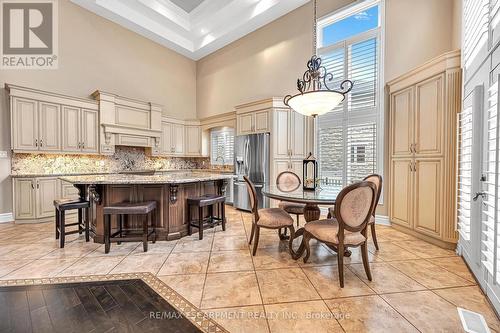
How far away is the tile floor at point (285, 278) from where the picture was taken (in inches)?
61.3

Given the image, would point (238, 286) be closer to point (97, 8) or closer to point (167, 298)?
point (167, 298)

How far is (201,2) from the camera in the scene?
5516 mm

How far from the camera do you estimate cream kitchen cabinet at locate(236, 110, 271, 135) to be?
4.71 m

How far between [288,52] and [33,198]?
5.87m

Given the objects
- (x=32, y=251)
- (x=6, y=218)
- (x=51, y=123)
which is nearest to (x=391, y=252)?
(x=32, y=251)

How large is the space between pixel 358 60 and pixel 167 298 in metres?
4.78

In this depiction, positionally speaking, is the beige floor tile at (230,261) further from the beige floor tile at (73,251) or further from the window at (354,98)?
the window at (354,98)

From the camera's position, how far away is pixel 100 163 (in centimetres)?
516

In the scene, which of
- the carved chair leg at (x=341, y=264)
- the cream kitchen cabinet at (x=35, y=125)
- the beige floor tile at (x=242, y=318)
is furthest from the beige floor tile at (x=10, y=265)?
the carved chair leg at (x=341, y=264)

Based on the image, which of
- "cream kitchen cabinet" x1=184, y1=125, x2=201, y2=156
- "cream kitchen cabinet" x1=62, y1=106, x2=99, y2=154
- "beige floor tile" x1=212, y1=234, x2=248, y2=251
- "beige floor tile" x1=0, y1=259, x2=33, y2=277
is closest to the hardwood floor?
"beige floor tile" x1=0, y1=259, x2=33, y2=277

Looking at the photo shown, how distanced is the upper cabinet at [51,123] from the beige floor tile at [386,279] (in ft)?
17.6

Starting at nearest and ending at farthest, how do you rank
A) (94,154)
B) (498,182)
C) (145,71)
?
1. (498,182)
2. (94,154)
3. (145,71)

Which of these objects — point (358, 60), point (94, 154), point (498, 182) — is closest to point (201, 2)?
point (358, 60)

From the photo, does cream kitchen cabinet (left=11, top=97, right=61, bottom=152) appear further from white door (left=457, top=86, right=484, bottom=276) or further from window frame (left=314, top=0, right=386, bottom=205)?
white door (left=457, top=86, right=484, bottom=276)
